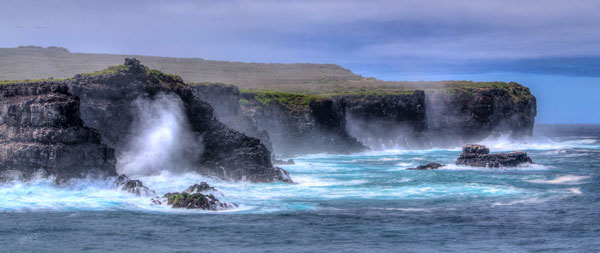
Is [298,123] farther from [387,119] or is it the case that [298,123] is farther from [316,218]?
[316,218]

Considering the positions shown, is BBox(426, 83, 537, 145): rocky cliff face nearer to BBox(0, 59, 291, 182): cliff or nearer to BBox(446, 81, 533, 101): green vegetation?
BBox(446, 81, 533, 101): green vegetation

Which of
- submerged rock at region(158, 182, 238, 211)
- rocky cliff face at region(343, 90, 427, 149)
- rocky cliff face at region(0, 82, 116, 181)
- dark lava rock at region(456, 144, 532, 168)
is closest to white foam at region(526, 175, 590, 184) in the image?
dark lava rock at region(456, 144, 532, 168)

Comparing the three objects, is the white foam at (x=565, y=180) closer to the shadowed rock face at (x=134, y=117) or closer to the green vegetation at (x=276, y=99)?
the shadowed rock face at (x=134, y=117)

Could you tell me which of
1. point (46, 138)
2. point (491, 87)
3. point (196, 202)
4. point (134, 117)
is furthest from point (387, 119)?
point (196, 202)

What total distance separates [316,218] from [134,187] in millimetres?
10686

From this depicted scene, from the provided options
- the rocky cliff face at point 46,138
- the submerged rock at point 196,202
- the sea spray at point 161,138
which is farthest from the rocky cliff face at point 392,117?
the submerged rock at point 196,202

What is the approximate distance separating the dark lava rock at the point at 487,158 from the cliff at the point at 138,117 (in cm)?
2069

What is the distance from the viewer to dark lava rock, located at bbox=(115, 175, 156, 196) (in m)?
34.2

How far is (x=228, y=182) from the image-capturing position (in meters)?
42.1

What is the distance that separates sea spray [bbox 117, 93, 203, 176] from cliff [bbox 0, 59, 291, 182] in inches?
9.5

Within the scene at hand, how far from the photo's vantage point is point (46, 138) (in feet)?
114

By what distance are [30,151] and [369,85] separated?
10625 centimetres

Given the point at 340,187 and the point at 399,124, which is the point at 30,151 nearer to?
the point at 340,187

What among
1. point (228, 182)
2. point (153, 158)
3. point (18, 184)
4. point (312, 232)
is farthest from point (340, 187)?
point (18, 184)
